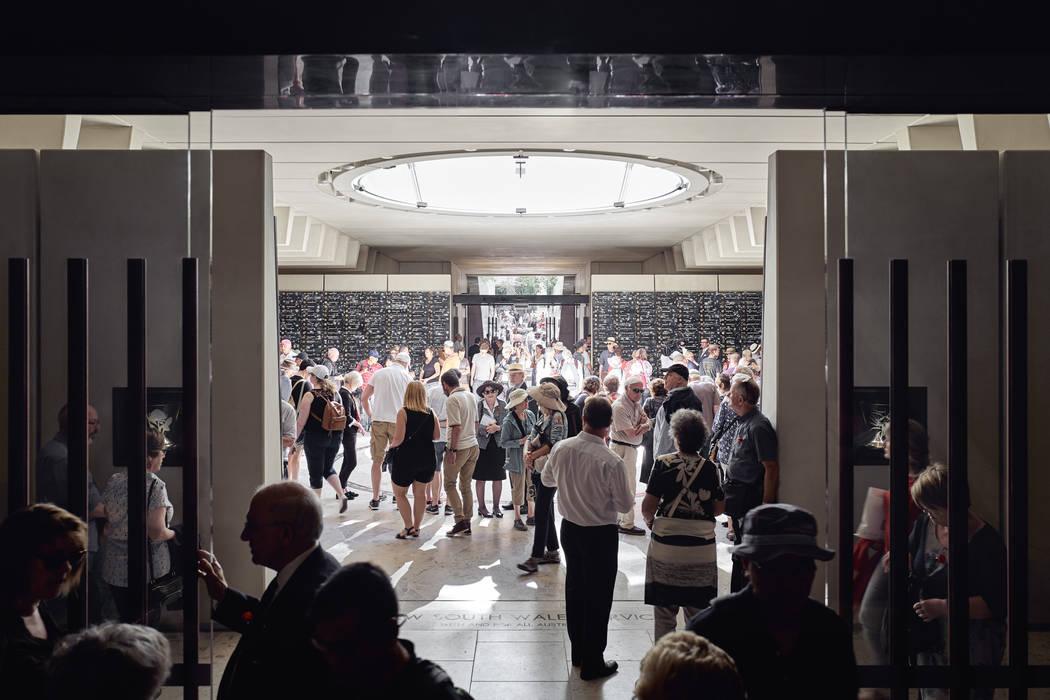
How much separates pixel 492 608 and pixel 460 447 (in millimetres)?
1913

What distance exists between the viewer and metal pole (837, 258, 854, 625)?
2.15 metres

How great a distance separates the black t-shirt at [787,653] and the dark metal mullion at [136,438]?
167 centimetres

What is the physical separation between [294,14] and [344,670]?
5.56 ft

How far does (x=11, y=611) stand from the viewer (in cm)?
172

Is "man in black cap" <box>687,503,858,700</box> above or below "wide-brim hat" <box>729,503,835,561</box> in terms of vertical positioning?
below

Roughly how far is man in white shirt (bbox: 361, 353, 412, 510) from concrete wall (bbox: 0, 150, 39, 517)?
4.43 metres

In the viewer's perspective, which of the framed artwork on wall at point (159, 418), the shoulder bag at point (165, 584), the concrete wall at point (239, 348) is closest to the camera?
the framed artwork on wall at point (159, 418)

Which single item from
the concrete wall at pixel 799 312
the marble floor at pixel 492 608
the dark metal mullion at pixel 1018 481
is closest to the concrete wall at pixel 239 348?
the marble floor at pixel 492 608

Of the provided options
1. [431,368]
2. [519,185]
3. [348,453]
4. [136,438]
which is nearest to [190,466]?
[136,438]

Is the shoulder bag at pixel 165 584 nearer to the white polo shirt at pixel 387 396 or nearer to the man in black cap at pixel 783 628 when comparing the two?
the man in black cap at pixel 783 628

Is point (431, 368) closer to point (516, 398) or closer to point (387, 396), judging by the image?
point (387, 396)

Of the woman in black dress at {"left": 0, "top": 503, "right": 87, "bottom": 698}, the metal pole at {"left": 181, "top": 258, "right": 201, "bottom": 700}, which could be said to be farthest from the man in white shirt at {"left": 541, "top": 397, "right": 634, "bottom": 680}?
the woman in black dress at {"left": 0, "top": 503, "right": 87, "bottom": 698}

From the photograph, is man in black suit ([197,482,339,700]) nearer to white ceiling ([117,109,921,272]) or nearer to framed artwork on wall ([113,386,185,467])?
framed artwork on wall ([113,386,185,467])

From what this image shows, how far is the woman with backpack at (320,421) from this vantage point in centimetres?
702
